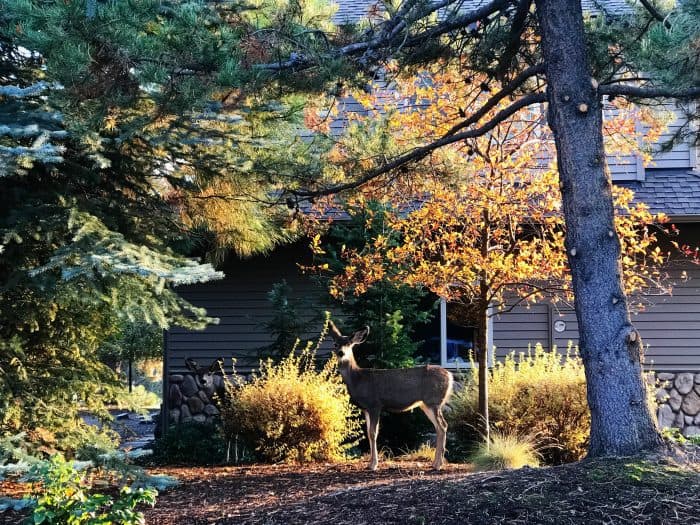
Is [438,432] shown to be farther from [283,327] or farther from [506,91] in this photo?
[506,91]

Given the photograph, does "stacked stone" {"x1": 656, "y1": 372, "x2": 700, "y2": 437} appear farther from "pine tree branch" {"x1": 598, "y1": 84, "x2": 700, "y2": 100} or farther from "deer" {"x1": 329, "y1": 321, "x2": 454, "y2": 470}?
"pine tree branch" {"x1": 598, "y1": 84, "x2": 700, "y2": 100}

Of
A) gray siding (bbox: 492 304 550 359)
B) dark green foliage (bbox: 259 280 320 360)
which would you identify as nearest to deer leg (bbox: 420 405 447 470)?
dark green foliage (bbox: 259 280 320 360)

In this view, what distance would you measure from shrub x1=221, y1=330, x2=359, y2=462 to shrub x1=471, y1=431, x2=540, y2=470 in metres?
2.06

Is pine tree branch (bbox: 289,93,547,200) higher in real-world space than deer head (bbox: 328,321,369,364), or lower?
higher

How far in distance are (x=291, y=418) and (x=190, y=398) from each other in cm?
391

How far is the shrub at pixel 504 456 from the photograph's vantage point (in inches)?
324

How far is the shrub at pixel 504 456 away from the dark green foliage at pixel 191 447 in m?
4.05

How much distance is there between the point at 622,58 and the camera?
7855 millimetres

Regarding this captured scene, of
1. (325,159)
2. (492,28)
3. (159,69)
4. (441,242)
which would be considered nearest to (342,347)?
(441,242)

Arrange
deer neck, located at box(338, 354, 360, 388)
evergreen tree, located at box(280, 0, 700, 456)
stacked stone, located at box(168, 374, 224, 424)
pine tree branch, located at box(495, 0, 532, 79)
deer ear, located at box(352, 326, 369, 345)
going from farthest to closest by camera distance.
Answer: stacked stone, located at box(168, 374, 224, 424) < deer ear, located at box(352, 326, 369, 345) < deer neck, located at box(338, 354, 360, 388) < pine tree branch, located at box(495, 0, 532, 79) < evergreen tree, located at box(280, 0, 700, 456)

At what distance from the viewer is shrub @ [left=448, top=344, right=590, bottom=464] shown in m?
9.54

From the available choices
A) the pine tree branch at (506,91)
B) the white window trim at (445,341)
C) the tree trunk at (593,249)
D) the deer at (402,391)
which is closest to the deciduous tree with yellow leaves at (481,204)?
the deer at (402,391)

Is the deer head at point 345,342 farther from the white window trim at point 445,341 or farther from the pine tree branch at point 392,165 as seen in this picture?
the white window trim at point 445,341

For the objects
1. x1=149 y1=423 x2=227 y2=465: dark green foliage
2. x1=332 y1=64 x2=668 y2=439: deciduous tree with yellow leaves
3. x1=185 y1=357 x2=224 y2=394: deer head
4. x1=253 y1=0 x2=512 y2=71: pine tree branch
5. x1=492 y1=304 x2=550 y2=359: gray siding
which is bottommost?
x1=149 y1=423 x2=227 y2=465: dark green foliage
